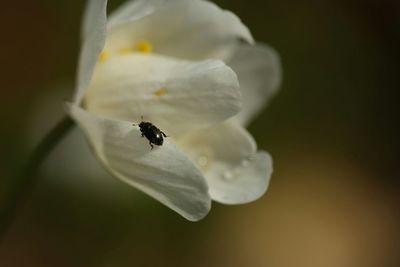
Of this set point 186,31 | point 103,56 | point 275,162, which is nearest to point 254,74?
point 186,31

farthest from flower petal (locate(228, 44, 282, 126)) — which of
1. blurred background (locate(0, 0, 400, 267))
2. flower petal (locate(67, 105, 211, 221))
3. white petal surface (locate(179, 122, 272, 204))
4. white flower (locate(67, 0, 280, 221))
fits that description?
blurred background (locate(0, 0, 400, 267))

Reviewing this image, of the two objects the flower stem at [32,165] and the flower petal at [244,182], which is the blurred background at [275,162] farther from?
the flower petal at [244,182]

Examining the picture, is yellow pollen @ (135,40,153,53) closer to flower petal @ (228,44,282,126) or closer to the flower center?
the flower center

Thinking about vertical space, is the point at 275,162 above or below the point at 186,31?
below

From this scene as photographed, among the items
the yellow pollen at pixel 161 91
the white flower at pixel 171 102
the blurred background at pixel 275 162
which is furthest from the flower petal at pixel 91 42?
the blurred background at pixel 275 162

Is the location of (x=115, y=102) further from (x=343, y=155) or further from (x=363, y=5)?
(x=363, y=5)

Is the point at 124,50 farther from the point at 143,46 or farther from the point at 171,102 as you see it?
the point at 171,102
